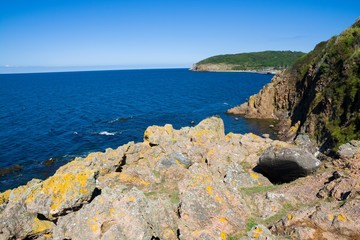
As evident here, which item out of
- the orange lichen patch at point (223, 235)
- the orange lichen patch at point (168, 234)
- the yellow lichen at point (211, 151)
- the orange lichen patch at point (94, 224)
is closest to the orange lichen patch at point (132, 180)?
the yellow lichen at point (211, 151)

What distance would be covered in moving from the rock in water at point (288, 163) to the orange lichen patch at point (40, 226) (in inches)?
618

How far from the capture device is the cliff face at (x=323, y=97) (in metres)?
44.1

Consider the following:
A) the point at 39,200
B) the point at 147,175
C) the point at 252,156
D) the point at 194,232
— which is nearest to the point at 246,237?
the point at 194,232

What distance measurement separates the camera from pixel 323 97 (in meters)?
52.0

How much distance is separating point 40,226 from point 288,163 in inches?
657

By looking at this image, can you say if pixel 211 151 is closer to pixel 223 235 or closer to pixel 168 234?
pixel 223 235

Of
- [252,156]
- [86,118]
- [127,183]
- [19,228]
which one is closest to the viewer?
[19,228]

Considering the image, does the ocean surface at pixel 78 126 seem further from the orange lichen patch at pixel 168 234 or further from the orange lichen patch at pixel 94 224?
the orange lichen patch at pixel 168 234

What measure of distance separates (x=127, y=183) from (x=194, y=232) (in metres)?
11.6

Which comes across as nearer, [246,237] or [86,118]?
[246,237]

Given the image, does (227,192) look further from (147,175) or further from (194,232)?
(147,175)

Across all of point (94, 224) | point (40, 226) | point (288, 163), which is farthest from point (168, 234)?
point (288, 163)

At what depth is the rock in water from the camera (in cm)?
2078

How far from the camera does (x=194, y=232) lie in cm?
1251
